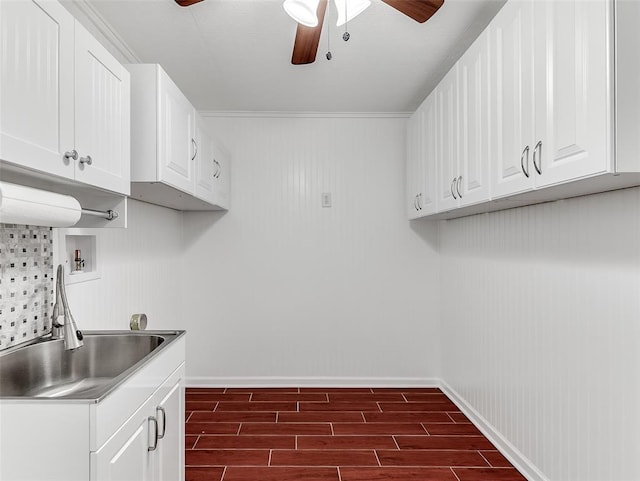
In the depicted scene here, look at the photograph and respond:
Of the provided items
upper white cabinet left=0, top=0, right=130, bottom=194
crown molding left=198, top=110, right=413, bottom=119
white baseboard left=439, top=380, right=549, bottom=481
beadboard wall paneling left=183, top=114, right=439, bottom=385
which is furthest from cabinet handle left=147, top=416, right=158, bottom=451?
crown molding left=198, top=110, right=413, bottom=119

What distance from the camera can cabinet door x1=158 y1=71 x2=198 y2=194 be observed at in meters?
2.11

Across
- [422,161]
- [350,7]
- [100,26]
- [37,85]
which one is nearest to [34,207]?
[37,85]

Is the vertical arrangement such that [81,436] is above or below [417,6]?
below

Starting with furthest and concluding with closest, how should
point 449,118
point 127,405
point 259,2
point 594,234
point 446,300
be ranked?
point 446,300 → point 449,118 → point 259,2 → point 594,234 → point 127,405

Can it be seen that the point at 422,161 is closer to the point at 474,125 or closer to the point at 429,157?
the point at 429,157

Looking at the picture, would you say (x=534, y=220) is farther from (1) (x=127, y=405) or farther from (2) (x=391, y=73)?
(1) (x=127, y=405)

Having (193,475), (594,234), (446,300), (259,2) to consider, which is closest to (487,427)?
(446,300)

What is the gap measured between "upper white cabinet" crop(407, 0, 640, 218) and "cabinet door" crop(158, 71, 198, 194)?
1.53 meters

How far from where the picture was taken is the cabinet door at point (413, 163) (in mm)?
3480

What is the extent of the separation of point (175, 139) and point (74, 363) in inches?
45.4

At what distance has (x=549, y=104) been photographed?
5.34 feet

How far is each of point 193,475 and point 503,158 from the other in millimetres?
2245

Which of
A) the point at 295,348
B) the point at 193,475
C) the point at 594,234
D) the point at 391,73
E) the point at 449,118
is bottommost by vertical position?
the point at 193,475

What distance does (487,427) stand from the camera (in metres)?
2.92
